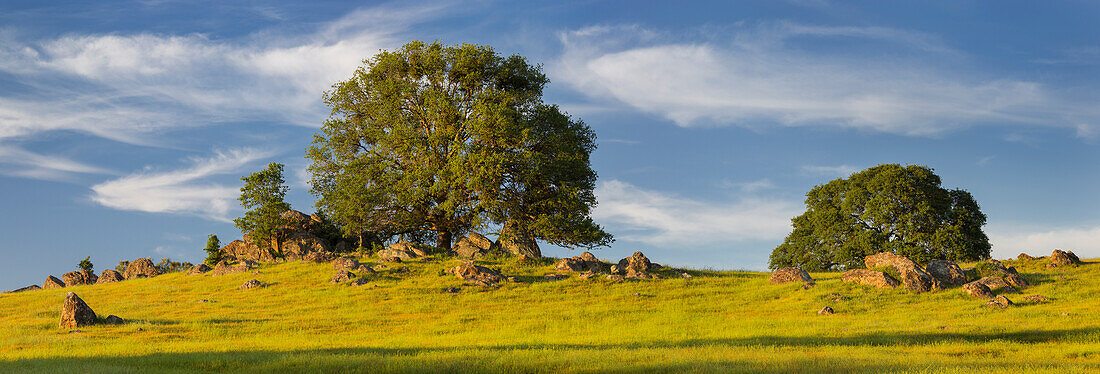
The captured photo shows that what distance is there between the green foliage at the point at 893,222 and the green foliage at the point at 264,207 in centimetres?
3989

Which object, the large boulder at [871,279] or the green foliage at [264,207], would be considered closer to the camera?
the large boulder at [871,279]

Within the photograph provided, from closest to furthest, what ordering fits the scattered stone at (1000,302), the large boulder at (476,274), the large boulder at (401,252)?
the scattered stone at (1000,302), the large boulder at (476,274), the large boulder at (401,252)

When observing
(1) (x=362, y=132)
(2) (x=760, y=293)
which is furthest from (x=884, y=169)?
(1) (x=362, y=132)

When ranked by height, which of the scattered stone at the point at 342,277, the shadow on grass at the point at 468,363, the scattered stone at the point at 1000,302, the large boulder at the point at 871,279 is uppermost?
the scattered stone at the point at 342,277

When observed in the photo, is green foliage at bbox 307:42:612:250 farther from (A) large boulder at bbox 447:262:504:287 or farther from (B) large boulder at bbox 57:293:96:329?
(B) large boulder at bbox 57:293:96:329

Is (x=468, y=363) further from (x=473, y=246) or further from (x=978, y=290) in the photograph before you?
(x=473, y=246)

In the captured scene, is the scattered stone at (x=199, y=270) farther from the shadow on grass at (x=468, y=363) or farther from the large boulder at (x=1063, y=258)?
the large boulder at (x=1063, y=258)

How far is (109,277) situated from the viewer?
2126 inches

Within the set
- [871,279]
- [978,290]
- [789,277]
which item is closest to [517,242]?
[789,277]

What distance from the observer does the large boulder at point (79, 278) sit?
53500mm

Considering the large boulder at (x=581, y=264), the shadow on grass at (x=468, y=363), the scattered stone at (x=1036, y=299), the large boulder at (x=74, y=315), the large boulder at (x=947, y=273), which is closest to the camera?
the shadow on grass at (x=468, y=363)

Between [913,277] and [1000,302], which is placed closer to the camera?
[1000,302]

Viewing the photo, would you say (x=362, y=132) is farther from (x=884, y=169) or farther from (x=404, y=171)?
(x=884, y=169)

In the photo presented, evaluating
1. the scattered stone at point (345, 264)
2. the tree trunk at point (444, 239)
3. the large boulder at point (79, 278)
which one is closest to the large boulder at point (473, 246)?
the tree trunk at point (444, 239)
